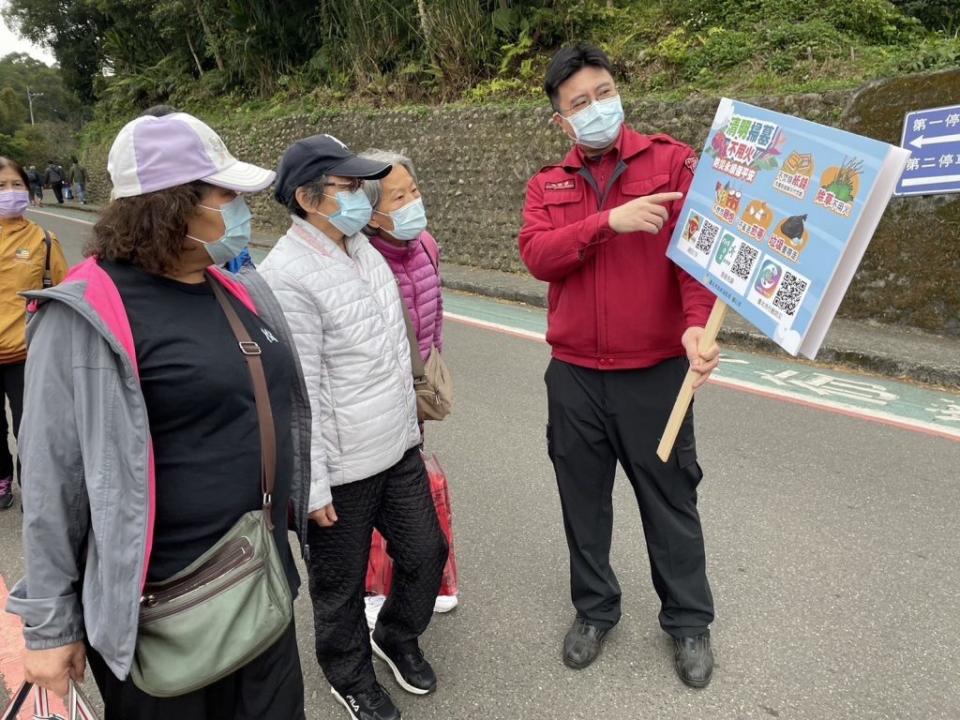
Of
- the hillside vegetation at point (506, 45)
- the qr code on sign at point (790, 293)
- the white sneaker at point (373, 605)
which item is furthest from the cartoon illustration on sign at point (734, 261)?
the hillside vegetation at point (506, 45)

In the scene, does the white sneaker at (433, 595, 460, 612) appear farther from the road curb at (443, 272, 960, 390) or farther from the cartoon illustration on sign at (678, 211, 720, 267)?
the road curb at (443, 272, 960, 390)

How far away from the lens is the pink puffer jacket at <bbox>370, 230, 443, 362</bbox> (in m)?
2.54

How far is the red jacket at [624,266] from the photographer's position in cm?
226

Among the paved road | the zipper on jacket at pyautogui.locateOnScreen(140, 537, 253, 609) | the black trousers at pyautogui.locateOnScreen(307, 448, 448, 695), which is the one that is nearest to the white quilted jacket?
the black trousers at pyautogui.locateOnScreen(307, 448, 448, 695)

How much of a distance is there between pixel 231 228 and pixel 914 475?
155 inches

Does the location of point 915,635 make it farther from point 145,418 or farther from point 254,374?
point 145,418

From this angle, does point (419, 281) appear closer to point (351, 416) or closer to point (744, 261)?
point (351, 416)

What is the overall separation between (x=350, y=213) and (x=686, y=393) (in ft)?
3.70

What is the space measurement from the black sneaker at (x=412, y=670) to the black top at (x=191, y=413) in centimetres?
111

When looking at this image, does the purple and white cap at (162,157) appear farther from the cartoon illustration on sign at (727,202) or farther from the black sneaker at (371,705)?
the black sneaker at (371,705)

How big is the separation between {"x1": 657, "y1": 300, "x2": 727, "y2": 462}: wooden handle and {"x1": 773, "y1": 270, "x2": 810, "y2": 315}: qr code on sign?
0.16 metres

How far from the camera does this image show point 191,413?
1.49 m

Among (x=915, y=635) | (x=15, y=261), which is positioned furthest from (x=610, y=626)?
(x=15, y=261)

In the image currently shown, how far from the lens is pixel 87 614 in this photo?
1.41 metres
